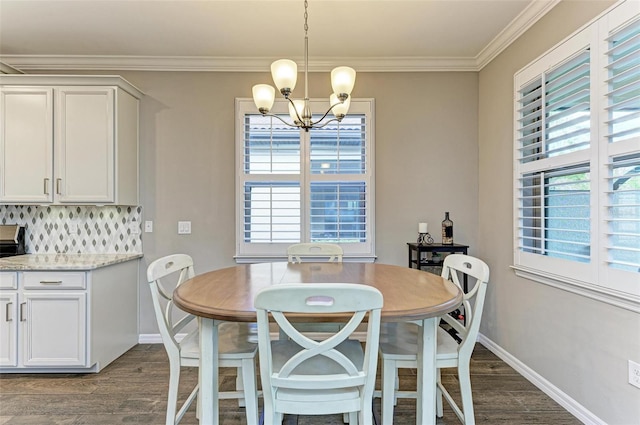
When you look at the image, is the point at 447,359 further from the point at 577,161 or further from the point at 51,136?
the point at 51,136

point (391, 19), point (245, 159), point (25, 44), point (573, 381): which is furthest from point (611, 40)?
point (25, 44)

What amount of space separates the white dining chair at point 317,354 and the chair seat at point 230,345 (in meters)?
0.39

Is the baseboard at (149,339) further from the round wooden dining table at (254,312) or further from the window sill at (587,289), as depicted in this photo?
the window sill at (587,289)

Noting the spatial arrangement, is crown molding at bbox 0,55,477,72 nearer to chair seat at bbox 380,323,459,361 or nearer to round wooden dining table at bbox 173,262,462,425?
round wooden dining table at bbox 173,262,462,425

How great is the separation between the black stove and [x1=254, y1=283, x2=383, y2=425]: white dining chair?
308 cm

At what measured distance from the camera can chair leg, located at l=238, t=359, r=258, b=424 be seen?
5.11 feet

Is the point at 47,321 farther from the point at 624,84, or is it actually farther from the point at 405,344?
the point at 624,84

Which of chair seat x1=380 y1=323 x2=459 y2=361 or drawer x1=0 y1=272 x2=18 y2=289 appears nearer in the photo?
chair seat x1=380 y1=323 x2=459 y2=361

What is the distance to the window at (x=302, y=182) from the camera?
323cm

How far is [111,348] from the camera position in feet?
9.09

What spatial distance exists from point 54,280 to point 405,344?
254cm

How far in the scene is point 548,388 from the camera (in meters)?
2.24

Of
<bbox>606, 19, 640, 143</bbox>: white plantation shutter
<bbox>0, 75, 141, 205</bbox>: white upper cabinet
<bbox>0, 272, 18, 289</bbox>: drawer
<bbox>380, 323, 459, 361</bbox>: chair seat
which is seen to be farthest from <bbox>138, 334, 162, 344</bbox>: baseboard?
<bbox>606, 19, 640, 143</bbox>: white plantation shutter

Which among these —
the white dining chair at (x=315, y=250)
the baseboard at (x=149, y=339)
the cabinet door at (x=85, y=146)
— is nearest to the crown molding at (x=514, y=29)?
the white dining chair at (x=315, y=250)
